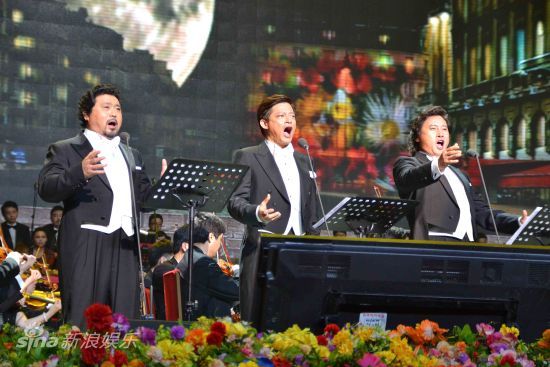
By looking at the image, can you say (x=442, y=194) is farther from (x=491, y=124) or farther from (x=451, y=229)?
(x=491, y=124)

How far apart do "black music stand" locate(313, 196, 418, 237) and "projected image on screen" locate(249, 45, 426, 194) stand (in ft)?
19.6

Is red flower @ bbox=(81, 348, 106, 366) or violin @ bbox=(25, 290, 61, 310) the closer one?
red flower @ bbox=(81, 348, 106, 366)

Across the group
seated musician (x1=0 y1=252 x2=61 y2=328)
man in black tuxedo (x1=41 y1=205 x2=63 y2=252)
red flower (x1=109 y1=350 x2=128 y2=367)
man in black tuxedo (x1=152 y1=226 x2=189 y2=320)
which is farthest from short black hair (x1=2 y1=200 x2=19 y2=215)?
red flower (x1=109 y1=350 x2=128 y2=367)

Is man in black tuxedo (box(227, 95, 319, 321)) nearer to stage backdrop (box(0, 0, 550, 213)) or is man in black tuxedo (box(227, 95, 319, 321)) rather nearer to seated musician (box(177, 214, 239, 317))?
seated musician (box(177, 214, 239, 317))

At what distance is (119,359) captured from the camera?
2.38 m

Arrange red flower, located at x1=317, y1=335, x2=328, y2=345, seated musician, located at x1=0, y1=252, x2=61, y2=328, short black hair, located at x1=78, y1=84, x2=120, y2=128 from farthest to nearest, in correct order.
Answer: seated musician, located at x1=0, y1=252, x2=61, y2=328
short black hair, located at x1=78, y1=84, x2=120, y2=128
red flower, located at x1=317, y1=335, x2=328, y2=345

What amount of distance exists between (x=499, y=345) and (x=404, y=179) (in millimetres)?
1835

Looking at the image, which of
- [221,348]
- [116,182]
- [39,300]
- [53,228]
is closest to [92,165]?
[116,182]

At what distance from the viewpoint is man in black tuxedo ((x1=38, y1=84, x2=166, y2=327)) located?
13.8ft

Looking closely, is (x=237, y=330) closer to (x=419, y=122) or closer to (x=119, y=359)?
(x=119, y=359)

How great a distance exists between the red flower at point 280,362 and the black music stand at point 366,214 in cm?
183

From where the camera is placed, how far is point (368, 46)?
10.8 metres

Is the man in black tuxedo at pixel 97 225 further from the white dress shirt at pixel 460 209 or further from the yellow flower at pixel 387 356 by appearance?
the yellow flower at pixel 387 356

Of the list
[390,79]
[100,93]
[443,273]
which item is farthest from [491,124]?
[443,273]
